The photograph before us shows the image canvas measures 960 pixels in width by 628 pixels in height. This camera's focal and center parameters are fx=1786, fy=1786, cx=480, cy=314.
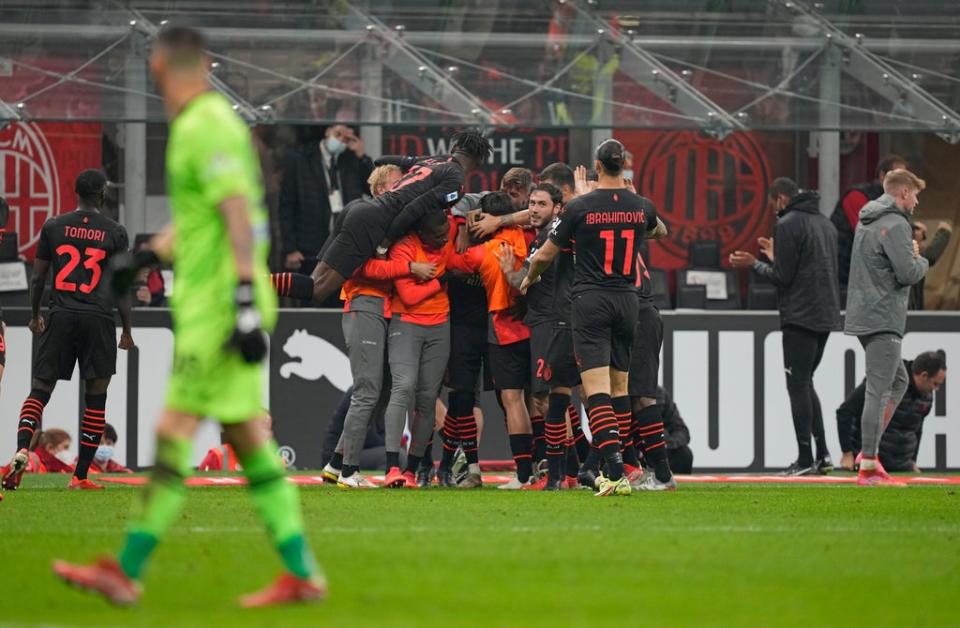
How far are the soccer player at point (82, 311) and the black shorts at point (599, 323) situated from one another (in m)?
3.48

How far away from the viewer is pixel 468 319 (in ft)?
44.9

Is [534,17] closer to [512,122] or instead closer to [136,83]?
[512,122]

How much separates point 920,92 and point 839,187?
2.32 meters

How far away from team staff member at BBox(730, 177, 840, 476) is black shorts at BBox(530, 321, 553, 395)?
3.24 metres

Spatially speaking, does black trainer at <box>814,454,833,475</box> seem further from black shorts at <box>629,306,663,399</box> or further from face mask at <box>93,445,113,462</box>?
face mask at <box>93,445,113,462</box>

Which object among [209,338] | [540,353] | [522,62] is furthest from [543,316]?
[209,338]

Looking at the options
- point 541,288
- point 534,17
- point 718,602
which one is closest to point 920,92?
point 534,17

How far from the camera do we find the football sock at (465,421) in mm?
13484

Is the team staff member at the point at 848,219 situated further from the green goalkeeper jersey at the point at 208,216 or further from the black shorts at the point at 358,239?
the green goalkeeper jersey at the point at 208,216

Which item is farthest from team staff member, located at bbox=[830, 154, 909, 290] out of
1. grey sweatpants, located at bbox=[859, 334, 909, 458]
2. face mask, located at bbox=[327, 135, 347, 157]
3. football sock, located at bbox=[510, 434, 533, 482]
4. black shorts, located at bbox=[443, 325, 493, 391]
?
football sock, located at bbox=[510, 434, 533, 482]

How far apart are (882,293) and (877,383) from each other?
0.69 m

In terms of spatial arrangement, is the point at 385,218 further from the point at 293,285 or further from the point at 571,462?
the point at 571,462

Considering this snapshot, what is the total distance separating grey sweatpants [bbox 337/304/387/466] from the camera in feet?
42.2

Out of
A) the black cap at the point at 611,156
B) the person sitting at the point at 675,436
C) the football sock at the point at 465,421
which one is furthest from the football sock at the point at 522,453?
the person sitting at the point at 675,436
